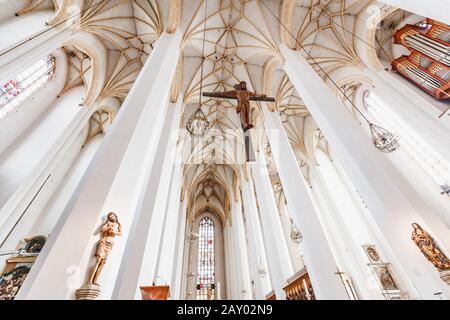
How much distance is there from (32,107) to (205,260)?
14908mm

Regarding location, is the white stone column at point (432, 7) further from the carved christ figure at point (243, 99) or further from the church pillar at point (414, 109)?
the church pillar at point (414, 109)

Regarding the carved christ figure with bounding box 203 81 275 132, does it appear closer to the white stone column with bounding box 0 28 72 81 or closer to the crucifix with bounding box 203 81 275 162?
the crucifix with bounding box 203 81 275 162

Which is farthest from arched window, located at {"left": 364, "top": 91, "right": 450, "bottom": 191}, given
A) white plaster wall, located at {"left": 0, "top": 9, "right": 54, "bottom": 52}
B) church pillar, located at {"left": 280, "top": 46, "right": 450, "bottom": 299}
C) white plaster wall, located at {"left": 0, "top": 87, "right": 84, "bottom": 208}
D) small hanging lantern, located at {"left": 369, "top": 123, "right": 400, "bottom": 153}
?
white plaster wall, located at {"left": 0, "top": 87, "right": 84, "bottom": 208}

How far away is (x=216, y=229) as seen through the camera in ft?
65.1

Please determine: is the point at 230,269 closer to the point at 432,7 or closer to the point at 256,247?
the point at 256,247

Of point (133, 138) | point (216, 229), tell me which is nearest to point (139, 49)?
point (133, 138)

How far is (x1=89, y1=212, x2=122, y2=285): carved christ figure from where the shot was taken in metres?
2.99

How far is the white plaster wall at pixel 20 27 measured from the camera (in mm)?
7438

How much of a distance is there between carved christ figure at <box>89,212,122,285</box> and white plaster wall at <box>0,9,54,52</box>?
8062 millimetres

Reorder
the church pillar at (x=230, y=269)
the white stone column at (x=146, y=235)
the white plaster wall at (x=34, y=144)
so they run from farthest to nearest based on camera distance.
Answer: the church pillar at (x=230, y=269), the white plaster wall at (x=34, y=144), the white stone column at (x=146, y=235)

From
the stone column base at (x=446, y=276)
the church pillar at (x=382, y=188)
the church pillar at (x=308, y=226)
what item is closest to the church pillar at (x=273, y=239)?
the church pillar at (x=308, y=226)

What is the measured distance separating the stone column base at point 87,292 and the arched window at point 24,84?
9.11 meters

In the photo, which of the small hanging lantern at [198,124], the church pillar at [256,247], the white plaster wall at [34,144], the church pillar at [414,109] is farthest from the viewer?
the church pillar at [256,247]
